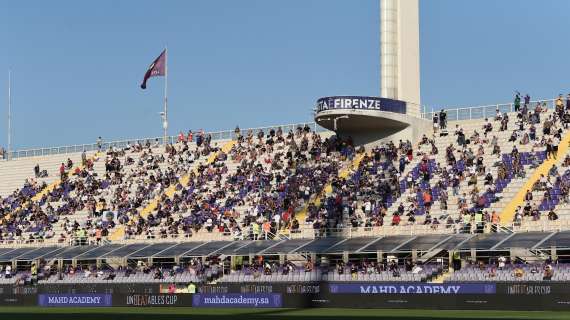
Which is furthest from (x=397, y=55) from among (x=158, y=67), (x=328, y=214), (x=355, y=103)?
(x=158, y=67)

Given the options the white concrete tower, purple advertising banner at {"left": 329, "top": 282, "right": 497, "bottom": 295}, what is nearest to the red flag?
the white concrete tower

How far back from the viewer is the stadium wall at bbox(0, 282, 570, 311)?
43.5 meters

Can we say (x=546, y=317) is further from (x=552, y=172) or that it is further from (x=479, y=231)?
(x=552, y=172)

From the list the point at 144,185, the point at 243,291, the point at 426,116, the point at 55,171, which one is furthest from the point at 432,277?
the point at 55,171

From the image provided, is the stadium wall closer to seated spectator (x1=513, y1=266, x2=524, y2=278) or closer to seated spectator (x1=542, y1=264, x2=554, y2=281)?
seated spectator (x1=542, y1=264, x2=554, y2=281)

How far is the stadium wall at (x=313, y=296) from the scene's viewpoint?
4353 cm

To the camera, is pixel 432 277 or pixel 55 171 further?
pixel 55 171

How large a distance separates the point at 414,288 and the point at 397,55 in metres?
27.8

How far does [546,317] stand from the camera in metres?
38.3

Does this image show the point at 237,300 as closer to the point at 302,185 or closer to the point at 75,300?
the point at 75,300

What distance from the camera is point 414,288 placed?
46281 mm

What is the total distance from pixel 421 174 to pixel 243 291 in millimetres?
15777

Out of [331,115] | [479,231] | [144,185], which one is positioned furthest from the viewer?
[144,185]

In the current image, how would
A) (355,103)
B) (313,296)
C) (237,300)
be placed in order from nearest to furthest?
1. (313,296)
2. (237,300)
3. (355,103)
